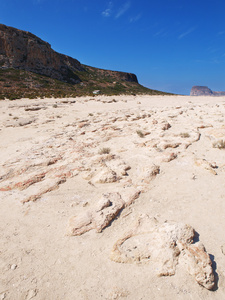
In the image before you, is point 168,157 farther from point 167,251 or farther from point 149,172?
point 167,251

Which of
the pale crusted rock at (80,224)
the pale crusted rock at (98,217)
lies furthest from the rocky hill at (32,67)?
the pale crusted rock at (80,224)

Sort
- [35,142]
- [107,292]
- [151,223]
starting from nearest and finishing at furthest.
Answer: [107,292], [151,223], [35,142]

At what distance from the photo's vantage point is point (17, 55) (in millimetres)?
41250

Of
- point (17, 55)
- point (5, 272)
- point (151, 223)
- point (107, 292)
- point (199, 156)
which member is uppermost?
point (17, 55)

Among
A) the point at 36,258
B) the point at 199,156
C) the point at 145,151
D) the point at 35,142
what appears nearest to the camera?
the point at 36,258

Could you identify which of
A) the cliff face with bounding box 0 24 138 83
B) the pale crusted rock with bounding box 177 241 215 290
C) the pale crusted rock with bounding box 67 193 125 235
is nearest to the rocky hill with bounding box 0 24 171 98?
the cliff face with bounding box 0 24 138 83

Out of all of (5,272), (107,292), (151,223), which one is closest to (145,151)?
(151,223)

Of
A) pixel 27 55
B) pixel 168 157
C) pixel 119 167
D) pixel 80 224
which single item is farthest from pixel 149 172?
pixel 27 55

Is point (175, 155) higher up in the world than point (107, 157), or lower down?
higher up

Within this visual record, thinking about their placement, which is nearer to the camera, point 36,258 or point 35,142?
point 36,258

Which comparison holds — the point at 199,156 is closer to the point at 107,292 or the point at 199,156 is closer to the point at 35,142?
the point at 107,292

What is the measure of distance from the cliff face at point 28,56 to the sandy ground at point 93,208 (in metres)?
45.1

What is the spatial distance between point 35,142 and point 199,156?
527 cm

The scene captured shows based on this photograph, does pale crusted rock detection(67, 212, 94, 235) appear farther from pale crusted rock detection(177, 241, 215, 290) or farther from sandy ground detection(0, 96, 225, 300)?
pale crusted rock detection(177, 241, 215, 290)
